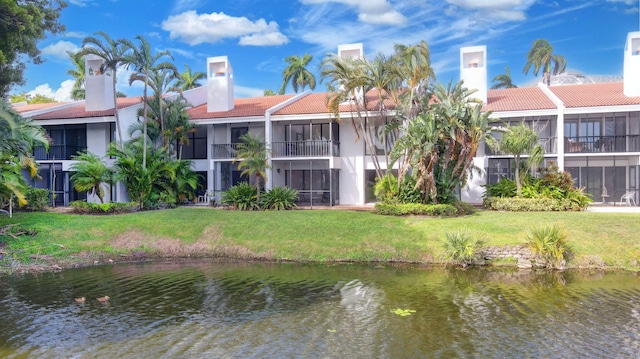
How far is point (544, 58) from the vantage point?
1799 inches

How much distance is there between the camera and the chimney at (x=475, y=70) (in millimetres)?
27422

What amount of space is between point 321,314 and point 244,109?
20.5 metres

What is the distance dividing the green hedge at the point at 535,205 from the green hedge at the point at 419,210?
263 cm

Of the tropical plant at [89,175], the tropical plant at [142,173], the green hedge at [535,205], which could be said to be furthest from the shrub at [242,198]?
the green hedge at [535,205]

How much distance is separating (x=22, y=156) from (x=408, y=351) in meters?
16.1

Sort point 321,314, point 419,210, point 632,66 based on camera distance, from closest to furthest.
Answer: point 321,314 < point 419,210 < point 632,66

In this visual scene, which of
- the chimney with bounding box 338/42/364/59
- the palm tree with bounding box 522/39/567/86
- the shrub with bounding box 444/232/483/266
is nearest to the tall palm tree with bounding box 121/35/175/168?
the chimney with bounding box 338/42/364/59

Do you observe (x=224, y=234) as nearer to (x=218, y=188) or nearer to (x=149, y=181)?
(x=149, y=181)

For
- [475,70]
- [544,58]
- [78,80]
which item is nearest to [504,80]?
[544,58]

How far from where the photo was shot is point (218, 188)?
28.3 meters

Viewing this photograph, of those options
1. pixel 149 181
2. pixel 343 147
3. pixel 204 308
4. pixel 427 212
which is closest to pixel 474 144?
pixel 427 212

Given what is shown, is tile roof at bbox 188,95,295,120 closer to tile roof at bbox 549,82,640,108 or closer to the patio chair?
tile roof at bbox 549,82,640,108

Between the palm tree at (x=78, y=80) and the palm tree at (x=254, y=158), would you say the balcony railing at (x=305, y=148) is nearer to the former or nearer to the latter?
the palm tree at (x=254, y=158)

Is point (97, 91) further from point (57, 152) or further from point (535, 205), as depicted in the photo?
point (535, 205)
